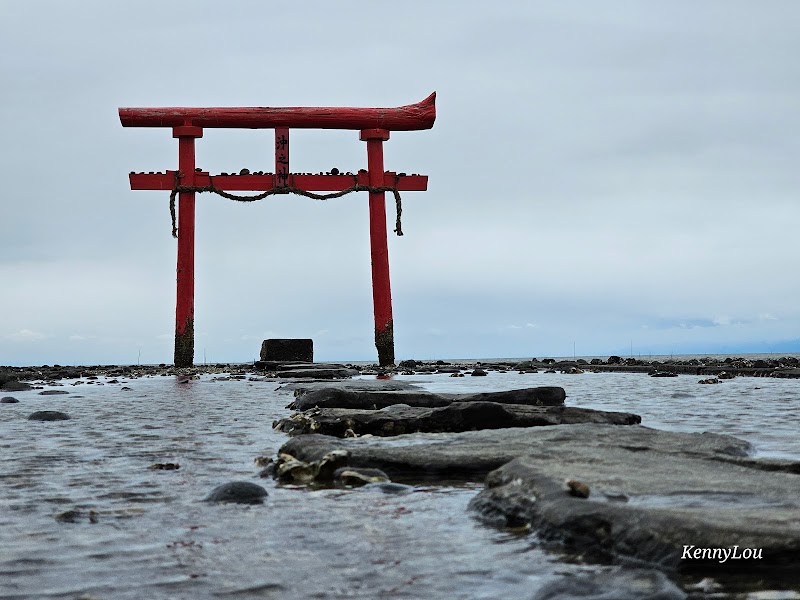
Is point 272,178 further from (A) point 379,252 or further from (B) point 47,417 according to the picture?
(B) point 47,417

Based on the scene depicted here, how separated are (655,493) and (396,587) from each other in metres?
1.46

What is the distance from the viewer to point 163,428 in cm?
755

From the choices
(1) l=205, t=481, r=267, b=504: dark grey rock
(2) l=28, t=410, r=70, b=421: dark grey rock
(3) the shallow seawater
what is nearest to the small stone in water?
(3) the shallow seawater

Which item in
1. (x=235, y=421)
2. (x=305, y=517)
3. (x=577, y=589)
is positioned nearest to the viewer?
(x=577, y=589)

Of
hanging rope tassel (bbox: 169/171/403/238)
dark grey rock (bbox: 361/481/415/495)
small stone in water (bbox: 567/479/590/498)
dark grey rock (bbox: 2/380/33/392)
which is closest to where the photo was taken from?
small stone in water (bbox: 567/479/590/498)

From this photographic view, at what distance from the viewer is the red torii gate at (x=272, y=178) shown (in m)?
23.2

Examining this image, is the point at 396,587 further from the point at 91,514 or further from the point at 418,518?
the point at 91,514

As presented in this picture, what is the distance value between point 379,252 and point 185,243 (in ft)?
17.7

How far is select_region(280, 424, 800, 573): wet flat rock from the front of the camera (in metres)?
2.66

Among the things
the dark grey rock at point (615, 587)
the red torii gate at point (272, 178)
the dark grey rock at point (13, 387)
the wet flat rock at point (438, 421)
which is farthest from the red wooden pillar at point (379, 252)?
the dark grey rock at point (615, 587)

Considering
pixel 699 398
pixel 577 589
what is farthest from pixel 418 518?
pixel 699 398

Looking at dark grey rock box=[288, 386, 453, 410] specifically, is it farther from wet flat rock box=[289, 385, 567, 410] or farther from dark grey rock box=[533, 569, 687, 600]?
dark grey rock box=[533, 569, 687, 600]

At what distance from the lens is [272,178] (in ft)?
76.3

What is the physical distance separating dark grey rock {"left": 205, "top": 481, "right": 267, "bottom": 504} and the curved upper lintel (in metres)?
20.2
